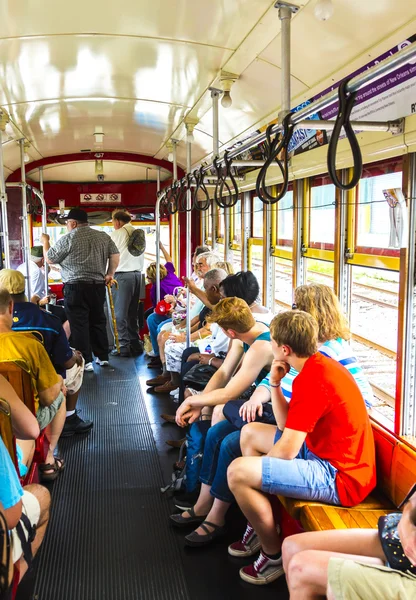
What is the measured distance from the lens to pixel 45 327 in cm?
409

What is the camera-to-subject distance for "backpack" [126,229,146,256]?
308 inches

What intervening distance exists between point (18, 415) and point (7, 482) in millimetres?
794

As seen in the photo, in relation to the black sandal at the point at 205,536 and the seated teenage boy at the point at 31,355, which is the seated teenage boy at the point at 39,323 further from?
the black sandal at the point at 205,536

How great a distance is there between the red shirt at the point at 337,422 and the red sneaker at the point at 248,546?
2.06 feet

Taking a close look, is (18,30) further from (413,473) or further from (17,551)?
(413,473)

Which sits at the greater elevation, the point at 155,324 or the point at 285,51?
the point at 285,51

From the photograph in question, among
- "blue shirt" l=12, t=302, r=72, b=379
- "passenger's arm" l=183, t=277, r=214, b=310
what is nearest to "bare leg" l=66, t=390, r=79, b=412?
"blue shirt" l=12, t=302, r=72, b=379

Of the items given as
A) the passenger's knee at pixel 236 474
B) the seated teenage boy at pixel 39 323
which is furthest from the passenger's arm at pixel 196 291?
the passenger's knee at pixel 236 474

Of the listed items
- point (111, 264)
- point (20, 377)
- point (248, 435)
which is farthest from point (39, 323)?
point (111, 264)

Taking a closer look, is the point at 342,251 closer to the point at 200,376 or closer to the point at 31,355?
the point at 200,376

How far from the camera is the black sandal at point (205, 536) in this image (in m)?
3.19

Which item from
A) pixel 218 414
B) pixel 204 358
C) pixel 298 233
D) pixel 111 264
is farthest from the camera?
pixel 111 264

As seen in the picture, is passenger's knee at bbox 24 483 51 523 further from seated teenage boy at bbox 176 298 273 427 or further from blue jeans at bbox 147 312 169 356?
blue jeans at bbox 147 312 169 356

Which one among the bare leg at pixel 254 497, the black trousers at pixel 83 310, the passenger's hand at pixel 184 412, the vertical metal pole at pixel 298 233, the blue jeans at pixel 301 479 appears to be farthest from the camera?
the black trousers at pixel 83 310
